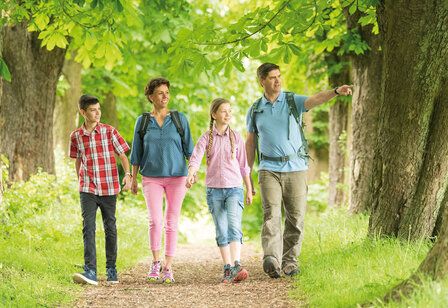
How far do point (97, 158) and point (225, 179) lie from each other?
4.62 ft

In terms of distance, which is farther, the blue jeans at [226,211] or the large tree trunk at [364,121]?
the large tree trunk at [364,121]

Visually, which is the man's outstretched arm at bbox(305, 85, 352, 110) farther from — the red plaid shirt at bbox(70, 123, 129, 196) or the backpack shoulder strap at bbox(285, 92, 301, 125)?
the red plaid shirt at bbox(70, 123, 129, 196)

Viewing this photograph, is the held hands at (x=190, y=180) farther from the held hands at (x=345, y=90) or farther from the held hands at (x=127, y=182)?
the held hands at (x=345, y=90)

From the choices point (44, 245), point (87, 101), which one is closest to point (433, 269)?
point (87, 101)

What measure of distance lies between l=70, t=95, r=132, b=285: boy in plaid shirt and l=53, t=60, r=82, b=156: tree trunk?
9238mm

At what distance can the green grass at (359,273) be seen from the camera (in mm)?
4812

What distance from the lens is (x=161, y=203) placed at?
27.0 feet

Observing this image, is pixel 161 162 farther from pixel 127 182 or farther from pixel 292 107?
pixel 292 107

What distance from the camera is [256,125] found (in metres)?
8.26

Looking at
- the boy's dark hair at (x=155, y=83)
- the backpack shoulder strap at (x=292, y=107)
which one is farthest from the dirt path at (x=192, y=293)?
the boy's dark hair at (x=155, y=83)

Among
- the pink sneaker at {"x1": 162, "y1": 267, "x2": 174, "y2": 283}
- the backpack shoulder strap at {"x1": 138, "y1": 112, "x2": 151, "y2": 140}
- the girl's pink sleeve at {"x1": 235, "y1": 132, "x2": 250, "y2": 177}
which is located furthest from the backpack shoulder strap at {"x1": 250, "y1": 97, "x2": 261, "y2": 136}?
the pink sneaker at {"x1": 162, "y1": 267, "x2": 174, "y2": 283}

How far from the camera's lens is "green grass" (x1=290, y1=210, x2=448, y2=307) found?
4812mm

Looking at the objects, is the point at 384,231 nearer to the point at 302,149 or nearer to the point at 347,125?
the point at 302,149

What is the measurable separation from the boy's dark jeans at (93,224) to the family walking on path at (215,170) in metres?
0.01
